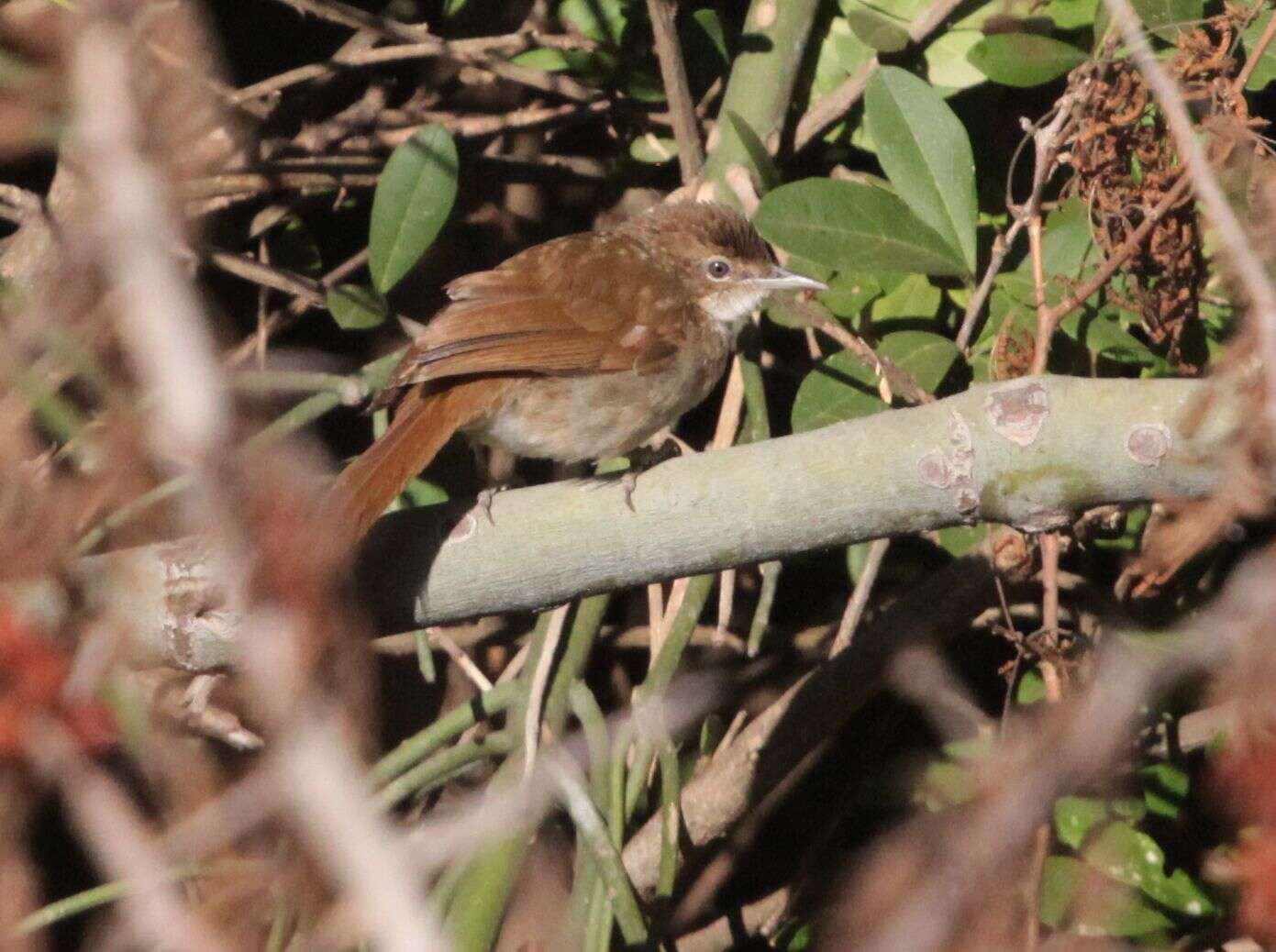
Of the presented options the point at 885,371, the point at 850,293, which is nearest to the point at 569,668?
the point at 885,371

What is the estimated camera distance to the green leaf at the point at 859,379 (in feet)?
10.2

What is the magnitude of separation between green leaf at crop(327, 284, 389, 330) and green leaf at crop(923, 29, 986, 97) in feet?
4.43

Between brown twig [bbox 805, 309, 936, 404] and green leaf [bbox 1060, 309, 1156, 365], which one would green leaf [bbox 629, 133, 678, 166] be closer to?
brown twig [bbox 805, 309, 936, 404]

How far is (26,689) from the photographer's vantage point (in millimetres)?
1011

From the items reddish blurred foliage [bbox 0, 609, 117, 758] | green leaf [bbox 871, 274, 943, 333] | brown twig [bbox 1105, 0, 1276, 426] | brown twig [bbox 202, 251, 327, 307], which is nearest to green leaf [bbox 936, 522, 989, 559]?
green leaf [bbox 871, 274, 943, 333]

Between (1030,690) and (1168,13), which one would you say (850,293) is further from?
(1030,690)

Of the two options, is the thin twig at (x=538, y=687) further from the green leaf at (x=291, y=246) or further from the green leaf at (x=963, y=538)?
the green leaf at (x=291, y=246)

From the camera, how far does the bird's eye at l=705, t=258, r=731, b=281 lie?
3721mm

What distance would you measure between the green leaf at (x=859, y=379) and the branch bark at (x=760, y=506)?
2.46 ft

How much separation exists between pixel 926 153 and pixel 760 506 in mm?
1135

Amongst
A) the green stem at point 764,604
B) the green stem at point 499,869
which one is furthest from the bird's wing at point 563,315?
the green stem at point 499,869

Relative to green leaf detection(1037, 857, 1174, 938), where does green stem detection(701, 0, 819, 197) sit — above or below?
above

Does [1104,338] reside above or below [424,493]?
above

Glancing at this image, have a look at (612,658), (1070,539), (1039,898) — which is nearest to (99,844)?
(1039,898)
